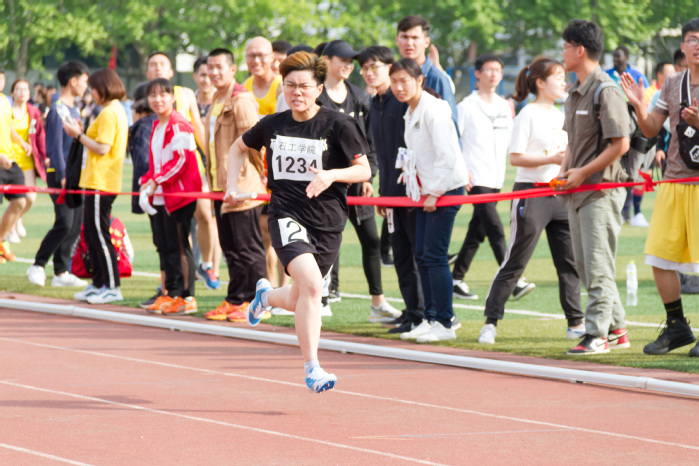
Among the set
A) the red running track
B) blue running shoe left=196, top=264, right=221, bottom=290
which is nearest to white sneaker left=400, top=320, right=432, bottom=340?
the red running track

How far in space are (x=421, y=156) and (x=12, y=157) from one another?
23.9 ft

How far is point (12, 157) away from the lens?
14.1 metres

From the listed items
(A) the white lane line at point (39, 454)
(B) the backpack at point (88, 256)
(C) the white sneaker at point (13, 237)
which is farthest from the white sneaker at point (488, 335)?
(C) the white sneaker at point (13, 237)

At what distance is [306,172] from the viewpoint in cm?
670

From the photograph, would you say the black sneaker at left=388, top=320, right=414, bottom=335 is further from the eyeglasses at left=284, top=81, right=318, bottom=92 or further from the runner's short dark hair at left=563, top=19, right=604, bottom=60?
the eyeglasses at left=284, top=81, right=318, bottom=92

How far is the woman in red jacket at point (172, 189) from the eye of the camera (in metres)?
10.1

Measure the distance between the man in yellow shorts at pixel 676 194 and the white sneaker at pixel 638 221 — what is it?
1027cm

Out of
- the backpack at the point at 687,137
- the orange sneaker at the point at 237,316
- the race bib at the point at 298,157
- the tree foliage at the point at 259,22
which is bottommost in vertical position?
the orange sneaker at the point at 237,316

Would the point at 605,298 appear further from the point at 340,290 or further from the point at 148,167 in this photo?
the point at 148,167

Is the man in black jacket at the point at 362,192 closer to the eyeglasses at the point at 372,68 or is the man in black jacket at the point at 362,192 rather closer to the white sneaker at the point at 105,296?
the eyeglasses at the point at 372,68

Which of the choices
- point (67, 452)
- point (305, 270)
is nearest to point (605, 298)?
point (305, 270)

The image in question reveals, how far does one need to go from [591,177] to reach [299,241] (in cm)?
243

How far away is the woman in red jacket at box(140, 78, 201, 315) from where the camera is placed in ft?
33.1

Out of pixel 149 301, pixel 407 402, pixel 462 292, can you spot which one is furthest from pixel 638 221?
pixel 407 402
